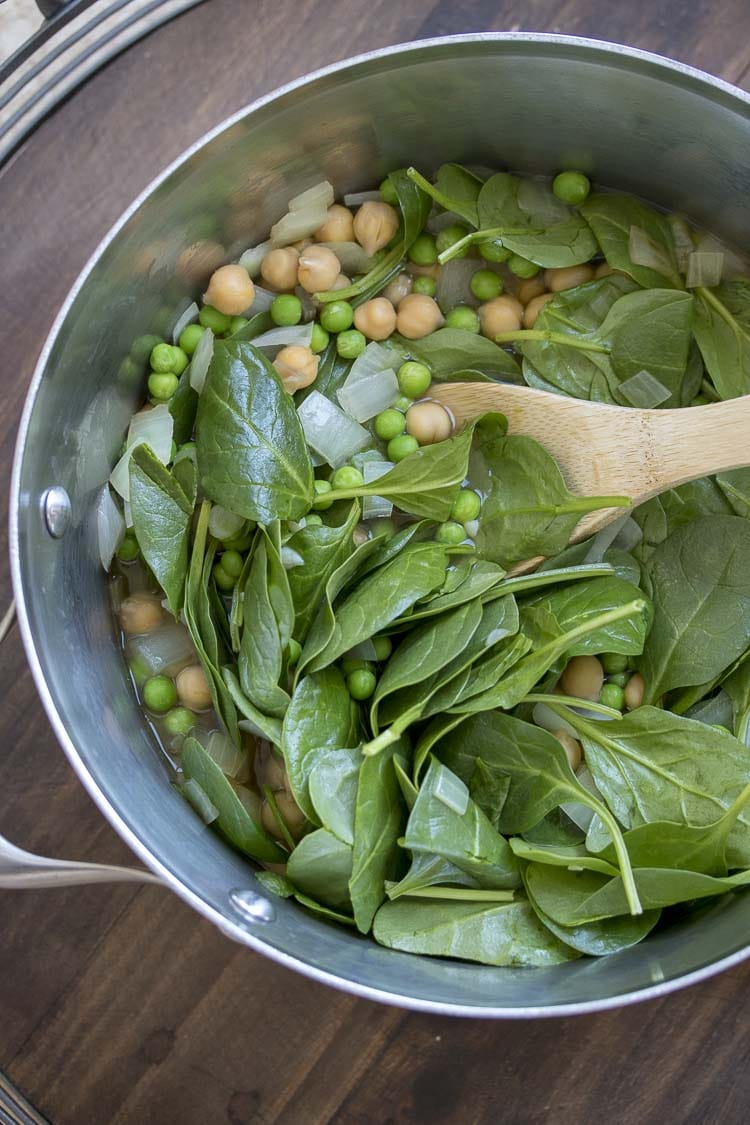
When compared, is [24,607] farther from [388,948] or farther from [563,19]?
[563,19]

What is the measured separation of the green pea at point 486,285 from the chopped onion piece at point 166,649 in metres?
0.52

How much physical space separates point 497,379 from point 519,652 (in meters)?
0.35

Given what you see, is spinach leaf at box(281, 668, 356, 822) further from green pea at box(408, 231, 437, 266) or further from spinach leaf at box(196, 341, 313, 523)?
green pea at box(408, 231, 437, 266)

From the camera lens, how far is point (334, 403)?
119 cm

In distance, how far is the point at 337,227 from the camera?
1.19 m

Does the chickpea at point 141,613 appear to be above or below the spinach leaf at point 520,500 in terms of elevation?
above

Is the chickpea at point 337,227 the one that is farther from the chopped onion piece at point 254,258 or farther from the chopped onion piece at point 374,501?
the chopped onion piece at point 374,501

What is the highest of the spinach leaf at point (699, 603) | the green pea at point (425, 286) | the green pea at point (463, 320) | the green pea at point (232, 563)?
the green pea at point (425, 286)

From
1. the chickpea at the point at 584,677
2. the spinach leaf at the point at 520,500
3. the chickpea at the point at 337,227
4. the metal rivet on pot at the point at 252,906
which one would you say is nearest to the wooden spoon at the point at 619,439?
the spinach leaf at the point at 520,500

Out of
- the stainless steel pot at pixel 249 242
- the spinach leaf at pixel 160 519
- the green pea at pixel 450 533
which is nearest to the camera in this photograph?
the stainless steel pot at pixel 249 242

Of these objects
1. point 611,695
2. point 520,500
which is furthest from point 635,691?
point 520,500

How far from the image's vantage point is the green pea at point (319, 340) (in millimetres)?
1184

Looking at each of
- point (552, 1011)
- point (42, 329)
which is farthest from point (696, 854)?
point (42, 329)

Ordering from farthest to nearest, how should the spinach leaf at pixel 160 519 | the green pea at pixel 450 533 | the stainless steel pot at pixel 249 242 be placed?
the green pea at pixel 450 533, the spinach leaf at pixel 160 519, the stainless steel pot at pixel 249 242
